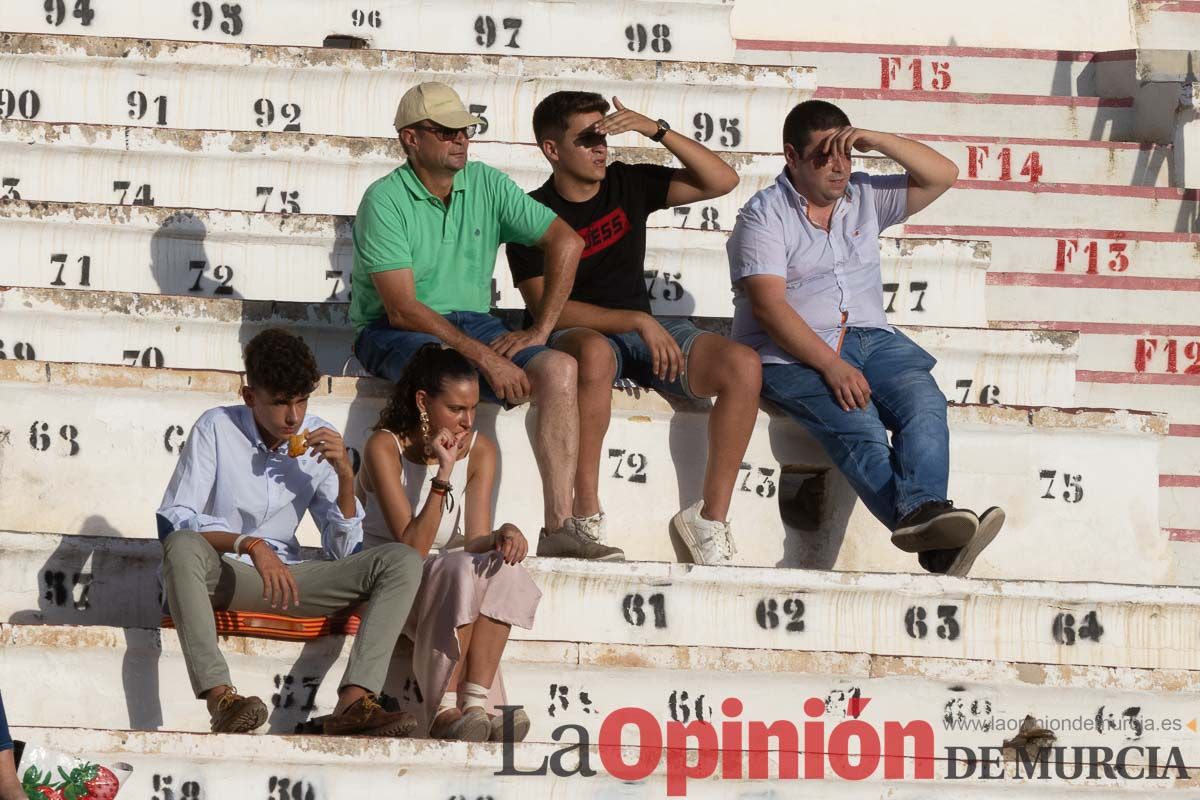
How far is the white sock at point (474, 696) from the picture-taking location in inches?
208

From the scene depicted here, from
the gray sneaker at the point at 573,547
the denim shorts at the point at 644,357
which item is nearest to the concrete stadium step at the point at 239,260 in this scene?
the denim shorts at the point at 644,357

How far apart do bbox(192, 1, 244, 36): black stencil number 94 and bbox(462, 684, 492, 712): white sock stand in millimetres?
4997

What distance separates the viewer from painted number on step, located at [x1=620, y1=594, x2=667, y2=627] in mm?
5965

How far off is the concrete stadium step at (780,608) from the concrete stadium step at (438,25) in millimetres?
4044

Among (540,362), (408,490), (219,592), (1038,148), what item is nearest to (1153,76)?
(1038,148)

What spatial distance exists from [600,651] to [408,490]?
76 centimetres

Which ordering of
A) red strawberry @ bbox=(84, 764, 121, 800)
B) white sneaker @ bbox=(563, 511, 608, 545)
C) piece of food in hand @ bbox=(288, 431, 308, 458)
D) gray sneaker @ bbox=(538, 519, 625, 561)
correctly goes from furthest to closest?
white sneaker @ bbox=(563, 511, 608, 545) → gray sneaker @ bbox=(538, 519, 625, 561) → piece of food in hand @ bbox=(288, 431, 308, 458) → red strawberry @ bbox=(84, 764, 121, 800)

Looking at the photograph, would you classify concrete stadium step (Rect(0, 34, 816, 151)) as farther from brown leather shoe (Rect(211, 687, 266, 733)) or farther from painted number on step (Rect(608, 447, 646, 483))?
brown leather shoe (Rect(211, 687, 266, 733))

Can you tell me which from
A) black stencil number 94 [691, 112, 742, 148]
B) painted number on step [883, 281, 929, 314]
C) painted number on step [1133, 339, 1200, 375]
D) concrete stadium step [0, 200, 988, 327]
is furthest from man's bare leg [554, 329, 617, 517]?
painted number on step [1133, 339, 1200, 375]

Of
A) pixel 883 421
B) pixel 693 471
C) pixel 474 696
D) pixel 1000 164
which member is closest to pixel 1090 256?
pixel 1000 164

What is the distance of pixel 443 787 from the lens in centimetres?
509

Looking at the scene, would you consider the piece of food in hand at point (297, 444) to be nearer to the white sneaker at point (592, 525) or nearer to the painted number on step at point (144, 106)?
the white sneaker at point (592, 525)

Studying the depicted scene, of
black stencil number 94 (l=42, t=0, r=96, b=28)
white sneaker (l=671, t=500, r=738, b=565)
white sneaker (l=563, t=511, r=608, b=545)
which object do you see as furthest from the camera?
black stencil number 94 (l=42, t=0, r=96, b=28)

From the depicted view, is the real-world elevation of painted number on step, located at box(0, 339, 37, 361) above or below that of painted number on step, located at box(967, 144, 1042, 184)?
below
